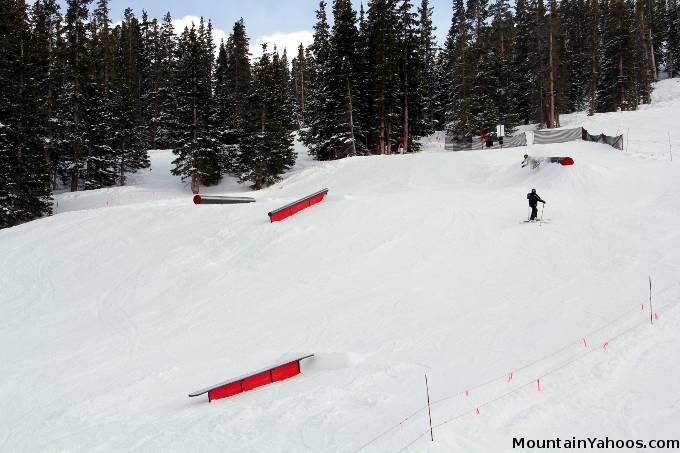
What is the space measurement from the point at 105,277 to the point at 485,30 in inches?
2058

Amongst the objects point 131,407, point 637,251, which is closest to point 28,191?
point 131,407

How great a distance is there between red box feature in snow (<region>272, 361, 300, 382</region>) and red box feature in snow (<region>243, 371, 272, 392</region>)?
0.40 ft

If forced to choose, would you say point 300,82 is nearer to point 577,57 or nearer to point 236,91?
point 236,91

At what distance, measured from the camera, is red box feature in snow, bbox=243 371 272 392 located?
885 cm

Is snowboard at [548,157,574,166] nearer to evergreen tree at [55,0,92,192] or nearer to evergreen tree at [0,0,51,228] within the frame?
evergreen tree at [0,0,51,228]


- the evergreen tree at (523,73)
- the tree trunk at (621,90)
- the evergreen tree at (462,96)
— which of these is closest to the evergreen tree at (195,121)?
the evergreen tree at (462,96)

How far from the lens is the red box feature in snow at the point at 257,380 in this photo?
8.85m

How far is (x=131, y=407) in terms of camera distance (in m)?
8.72

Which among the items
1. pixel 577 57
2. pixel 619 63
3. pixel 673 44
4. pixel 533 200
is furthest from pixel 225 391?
pixel 673 44

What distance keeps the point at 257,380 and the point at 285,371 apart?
0.60 metres

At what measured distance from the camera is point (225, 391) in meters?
8.64

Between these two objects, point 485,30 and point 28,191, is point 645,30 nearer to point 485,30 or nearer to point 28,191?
point 485,30

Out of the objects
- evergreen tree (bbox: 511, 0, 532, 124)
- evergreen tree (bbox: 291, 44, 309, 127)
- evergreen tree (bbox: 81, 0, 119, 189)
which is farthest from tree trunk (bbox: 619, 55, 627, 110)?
evergreen tree (bbox: 81, 0, 119, 189)

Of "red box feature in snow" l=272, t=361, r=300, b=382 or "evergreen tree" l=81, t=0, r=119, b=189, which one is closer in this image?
"red box feature in snow" l=272, t=361, r=300, b=382
